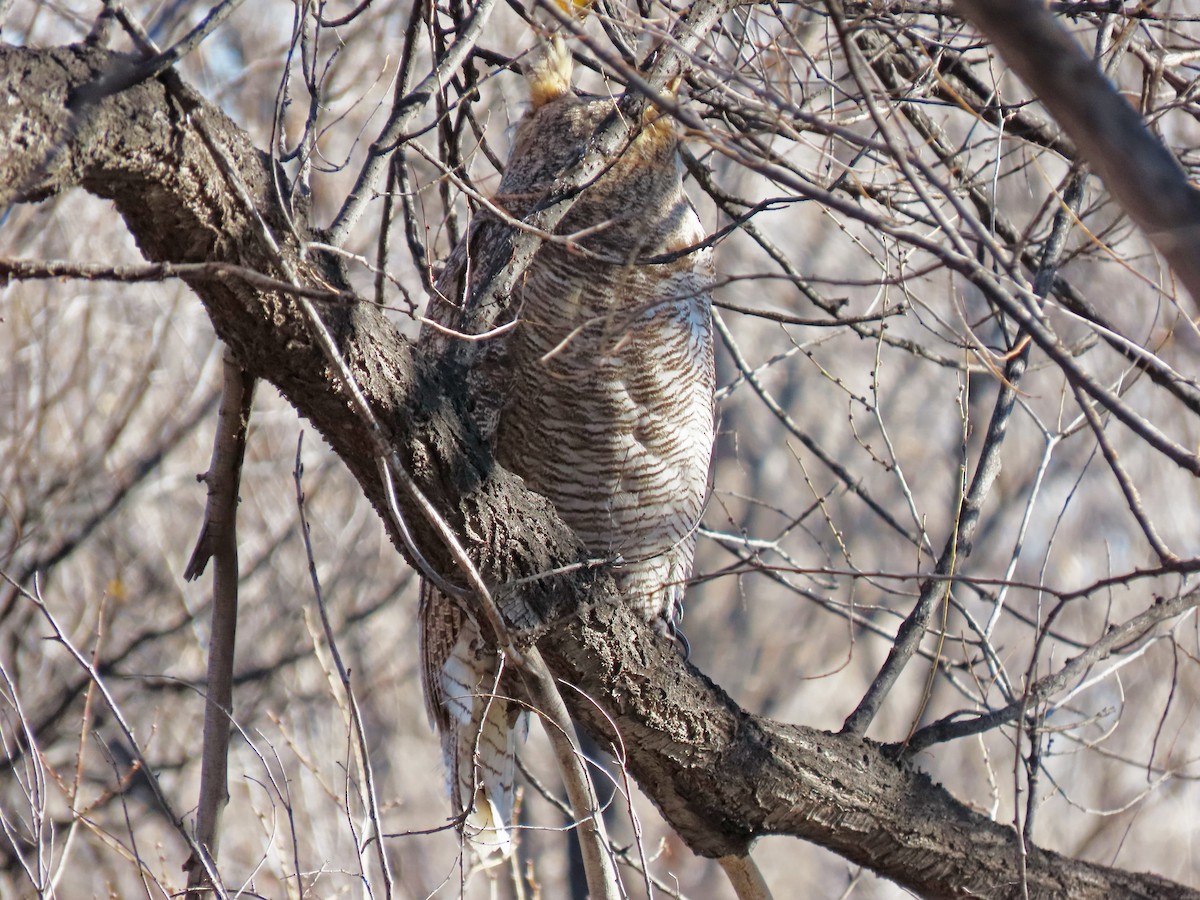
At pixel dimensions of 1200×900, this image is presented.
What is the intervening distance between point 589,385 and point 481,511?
3.58 ft

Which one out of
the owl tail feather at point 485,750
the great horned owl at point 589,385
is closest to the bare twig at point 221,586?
the great horned owl at point 589,385

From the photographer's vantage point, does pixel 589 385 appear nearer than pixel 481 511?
No

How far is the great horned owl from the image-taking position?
301 cm

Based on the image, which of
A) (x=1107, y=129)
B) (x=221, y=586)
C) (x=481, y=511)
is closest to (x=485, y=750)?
(x=221, y=586)

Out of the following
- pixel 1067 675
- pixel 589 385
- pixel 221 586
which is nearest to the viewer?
pixel 221 586

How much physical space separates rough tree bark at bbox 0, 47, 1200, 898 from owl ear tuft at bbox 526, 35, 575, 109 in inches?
68.1

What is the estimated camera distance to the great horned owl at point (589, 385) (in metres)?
3.01

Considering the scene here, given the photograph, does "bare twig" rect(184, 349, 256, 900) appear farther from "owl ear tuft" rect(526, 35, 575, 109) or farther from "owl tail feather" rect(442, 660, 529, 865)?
"owl ear tuft" rect(526, 35, 575, 109)

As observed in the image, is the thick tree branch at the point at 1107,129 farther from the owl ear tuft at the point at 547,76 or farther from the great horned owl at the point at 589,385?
the owl ear tuft at the point at 547,76

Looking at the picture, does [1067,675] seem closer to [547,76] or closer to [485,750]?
[485,750]

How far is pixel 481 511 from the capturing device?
2.08 meters

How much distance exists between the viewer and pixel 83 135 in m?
1.43

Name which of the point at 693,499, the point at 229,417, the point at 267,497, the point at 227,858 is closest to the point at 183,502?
the point at 267,497

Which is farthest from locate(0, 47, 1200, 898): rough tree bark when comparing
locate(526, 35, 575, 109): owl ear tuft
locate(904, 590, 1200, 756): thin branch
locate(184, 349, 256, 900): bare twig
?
locate(526, 35, 575, 109): owl ear tuft
